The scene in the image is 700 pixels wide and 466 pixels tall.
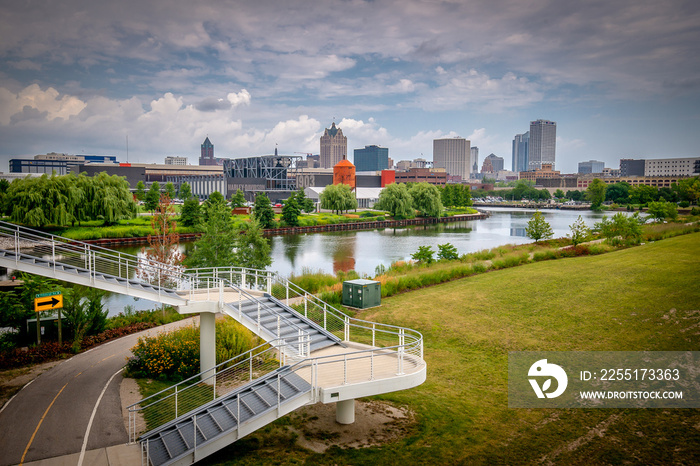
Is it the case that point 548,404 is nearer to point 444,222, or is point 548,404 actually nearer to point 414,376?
point 414,376

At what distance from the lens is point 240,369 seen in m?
12.4

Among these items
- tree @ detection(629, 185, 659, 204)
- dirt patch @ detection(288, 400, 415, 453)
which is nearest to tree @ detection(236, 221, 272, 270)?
dirt patch @ detection(288, 400, 415, 453)

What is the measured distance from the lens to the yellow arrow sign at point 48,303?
1708 centimetres

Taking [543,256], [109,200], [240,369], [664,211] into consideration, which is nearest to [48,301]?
[240,369]

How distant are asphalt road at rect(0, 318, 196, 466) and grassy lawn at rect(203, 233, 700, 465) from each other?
3.69 m

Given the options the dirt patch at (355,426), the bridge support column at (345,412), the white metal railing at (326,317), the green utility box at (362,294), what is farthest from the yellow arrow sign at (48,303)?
the green utility box at (362,294)

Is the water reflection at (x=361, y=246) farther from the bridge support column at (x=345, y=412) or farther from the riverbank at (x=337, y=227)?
the bridge support column at (x=345, y=412)

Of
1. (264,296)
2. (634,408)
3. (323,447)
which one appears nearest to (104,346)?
(264,296)

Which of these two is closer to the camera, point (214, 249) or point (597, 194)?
point (214, 249)

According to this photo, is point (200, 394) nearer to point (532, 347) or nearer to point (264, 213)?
point (532, 347)

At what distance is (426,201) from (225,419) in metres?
93.1

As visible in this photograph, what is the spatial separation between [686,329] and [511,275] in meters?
11.4

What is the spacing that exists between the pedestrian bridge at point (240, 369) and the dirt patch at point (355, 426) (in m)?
0.44

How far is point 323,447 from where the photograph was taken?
1124cm
